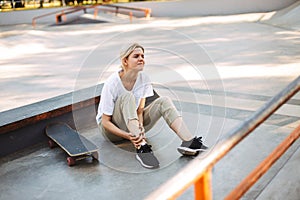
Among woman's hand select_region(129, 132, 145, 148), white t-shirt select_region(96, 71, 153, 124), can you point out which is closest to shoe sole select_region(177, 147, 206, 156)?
woman's hand select_region(129, 132, 145, 148)

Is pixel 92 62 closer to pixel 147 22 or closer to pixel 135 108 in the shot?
pixel 135 108

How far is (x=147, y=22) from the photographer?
1672 centimetres

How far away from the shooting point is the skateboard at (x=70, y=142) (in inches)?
150

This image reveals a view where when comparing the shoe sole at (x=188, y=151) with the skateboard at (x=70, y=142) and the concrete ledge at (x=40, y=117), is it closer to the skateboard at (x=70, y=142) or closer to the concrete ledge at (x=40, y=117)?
the skateboard at (x=70, y=142)

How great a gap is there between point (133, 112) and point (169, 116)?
0.37 m

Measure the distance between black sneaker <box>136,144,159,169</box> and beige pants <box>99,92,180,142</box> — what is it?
0.27 metres

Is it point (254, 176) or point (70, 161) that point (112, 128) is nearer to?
point (70, 161)

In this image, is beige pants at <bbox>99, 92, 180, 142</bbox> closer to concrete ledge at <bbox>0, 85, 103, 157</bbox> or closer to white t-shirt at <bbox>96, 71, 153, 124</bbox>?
white t-shirt at <bbox>96, 71, 153, 124</bbox>

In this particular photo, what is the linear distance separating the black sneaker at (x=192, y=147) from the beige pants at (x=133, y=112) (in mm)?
246

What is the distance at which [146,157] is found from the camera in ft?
12.1

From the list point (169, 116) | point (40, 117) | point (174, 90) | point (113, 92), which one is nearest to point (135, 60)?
point (113, 92)

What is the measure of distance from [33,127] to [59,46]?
8.23m

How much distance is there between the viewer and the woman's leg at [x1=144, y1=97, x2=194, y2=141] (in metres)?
3.83

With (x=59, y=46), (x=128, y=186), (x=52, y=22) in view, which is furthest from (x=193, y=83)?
(x=52, y=22)
